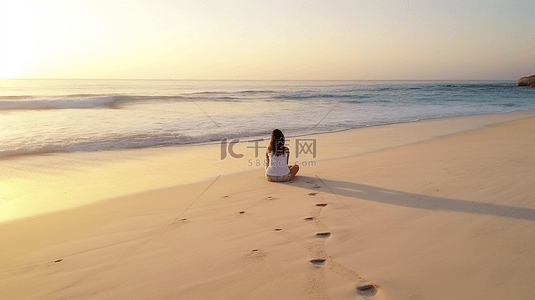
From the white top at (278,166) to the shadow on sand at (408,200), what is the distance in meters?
0.24

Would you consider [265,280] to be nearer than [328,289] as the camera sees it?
No

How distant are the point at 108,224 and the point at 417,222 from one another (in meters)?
3.57

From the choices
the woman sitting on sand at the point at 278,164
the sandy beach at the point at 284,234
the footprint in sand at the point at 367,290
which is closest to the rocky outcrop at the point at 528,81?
the sandy beach at the point at 284,234

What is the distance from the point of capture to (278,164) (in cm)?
572

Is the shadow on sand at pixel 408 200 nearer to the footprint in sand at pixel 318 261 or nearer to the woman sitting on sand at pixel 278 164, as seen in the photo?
the woman sitting on sand at pixel 278 164

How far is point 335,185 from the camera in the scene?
17.8 feet

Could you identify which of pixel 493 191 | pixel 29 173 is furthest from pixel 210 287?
pixel 29 173

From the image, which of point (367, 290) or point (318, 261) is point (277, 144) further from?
point (367, 290)

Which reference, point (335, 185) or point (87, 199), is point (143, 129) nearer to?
point (87, 199)

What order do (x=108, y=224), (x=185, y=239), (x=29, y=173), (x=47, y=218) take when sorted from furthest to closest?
1. (x=29, y=173)
2. (x=47, y=218)
3. (x=108, y=224)
4. (x=185, y=239)

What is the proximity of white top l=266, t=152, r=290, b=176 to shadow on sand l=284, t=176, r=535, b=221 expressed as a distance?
0.24 m

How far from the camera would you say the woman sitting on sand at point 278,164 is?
5699 mm

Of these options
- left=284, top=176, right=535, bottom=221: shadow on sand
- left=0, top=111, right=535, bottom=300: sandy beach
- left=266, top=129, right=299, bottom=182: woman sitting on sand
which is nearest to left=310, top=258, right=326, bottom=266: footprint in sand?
left=0, top=111, right=535, bottom=300: sandy beach

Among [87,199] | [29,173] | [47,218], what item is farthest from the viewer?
[29,173]
